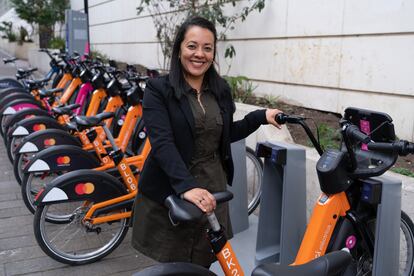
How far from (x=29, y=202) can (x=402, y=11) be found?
162 inches

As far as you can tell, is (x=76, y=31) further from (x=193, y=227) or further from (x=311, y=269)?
(x=311, y=269)

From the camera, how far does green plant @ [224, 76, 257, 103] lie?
246 inches

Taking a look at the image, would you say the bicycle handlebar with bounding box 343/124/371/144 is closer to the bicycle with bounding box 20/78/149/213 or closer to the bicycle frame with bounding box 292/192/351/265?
the bicycle frame with bounding box 292/192/351/265

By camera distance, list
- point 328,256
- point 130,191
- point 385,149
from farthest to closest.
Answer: point 130,191 < point 385,149 < point 328,256

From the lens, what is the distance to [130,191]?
12.6 feet

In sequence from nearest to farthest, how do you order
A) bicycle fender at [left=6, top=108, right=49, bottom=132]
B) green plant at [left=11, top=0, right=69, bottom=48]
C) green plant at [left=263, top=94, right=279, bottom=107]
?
bicycle fender at [left=6, top=108, right=49, bottom=132] → green plant at [left=263, top=94, right=279, bottom=107] → green plant at [left=11, top=0, right=69, bottom=48]

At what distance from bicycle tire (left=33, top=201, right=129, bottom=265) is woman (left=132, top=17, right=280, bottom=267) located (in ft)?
4.30

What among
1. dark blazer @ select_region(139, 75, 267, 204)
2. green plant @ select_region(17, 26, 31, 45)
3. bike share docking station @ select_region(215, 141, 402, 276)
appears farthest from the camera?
green plant @ select_region(17, 26, 31, 45)

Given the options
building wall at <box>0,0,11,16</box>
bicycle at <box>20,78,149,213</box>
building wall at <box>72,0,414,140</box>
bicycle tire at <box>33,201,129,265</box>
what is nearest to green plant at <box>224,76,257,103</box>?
building wall at <box>72,0,414,140</box>

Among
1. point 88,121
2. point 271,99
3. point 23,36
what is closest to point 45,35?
point 23,36

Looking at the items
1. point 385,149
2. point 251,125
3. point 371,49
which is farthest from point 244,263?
point 371,49

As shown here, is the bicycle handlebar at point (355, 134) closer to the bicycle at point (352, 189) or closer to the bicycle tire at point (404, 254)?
the bicycle at point (352, 189)

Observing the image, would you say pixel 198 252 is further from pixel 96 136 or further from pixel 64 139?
pixel 64 139

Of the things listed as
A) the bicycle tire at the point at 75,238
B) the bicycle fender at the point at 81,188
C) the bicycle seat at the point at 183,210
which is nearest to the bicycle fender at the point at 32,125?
the bicycle tire at the point at 75,238
